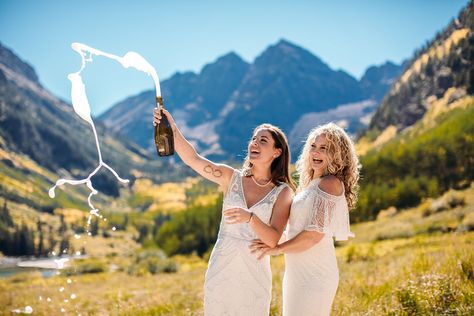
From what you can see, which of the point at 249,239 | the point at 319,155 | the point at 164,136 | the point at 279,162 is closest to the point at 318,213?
the point at 319,155

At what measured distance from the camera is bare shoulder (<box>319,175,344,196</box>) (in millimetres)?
4305

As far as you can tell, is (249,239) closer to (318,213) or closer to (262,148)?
(318,213)

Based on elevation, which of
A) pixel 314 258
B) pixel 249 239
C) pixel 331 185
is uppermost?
pixel 331 185

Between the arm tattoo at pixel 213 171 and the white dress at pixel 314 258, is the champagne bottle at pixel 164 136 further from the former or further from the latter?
the white dress at pixel 314 258

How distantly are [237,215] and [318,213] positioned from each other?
0.73 meters

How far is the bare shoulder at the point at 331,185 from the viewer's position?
4.30 meters

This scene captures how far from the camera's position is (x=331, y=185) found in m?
4.32

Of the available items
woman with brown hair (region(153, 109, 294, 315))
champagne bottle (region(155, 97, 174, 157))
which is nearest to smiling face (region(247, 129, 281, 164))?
woman with brown hair (region(153, 109, 294, 315))

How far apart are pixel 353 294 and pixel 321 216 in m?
4.09

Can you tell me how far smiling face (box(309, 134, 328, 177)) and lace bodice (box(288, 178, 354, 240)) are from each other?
13 cm

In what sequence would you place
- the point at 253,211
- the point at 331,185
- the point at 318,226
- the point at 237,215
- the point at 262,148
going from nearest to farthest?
the point at 237,215
the point at 318,226
the point at 331,185
the point at 253,211
the point at 262,148

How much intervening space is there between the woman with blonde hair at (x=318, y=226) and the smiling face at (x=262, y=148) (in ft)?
1.10

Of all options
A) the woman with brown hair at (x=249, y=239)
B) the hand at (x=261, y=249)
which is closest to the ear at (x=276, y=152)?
the woman with brown hair at (x=249, y=239)

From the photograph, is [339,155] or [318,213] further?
[339,155]
